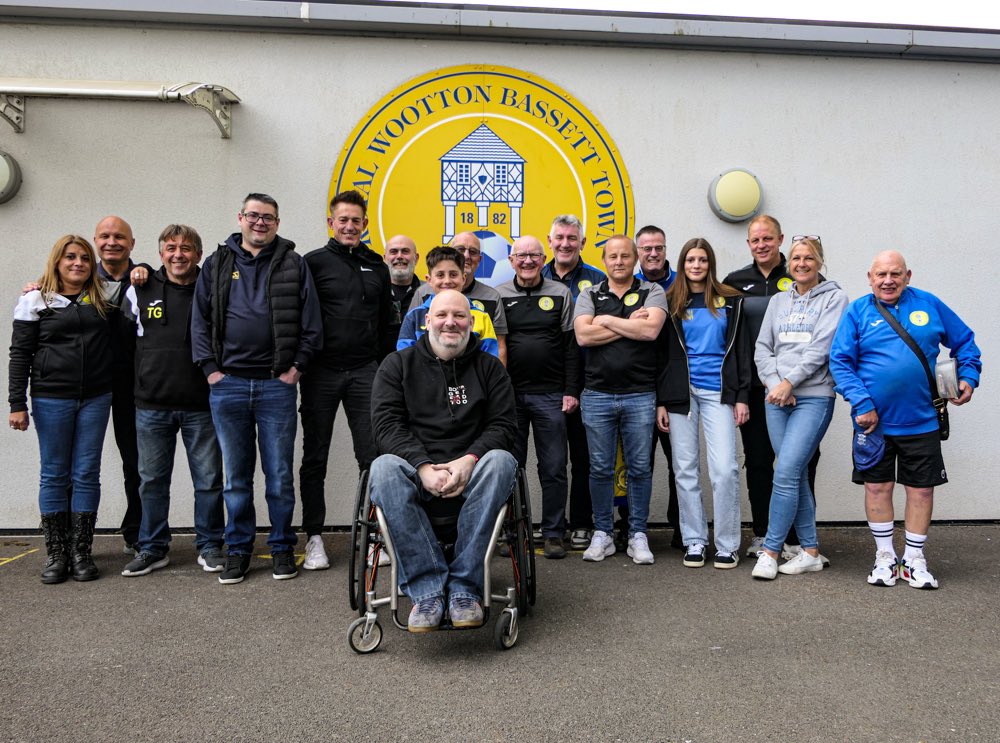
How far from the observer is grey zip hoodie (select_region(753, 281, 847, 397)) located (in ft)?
12.1

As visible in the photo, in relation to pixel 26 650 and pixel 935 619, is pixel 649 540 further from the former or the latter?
pixel 26 650

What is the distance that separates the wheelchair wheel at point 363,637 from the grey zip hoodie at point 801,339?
7.37 ft

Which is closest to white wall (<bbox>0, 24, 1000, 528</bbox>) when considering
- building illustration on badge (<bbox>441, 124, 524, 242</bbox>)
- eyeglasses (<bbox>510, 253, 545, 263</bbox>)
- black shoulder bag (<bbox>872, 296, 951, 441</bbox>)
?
building illustration on badge (<bbox>441, 124, 524, 242</bbox>)

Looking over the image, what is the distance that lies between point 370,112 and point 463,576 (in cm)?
319

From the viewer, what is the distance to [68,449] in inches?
147

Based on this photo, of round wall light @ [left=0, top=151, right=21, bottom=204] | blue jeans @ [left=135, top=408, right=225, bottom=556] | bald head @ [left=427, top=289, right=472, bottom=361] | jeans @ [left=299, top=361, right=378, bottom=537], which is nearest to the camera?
bald head @ [left=427, top=289, right=472, bottom=361]

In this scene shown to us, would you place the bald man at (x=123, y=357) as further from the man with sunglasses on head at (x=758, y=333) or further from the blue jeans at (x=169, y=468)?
the man with sunglasses on head at (x=758, y=333)

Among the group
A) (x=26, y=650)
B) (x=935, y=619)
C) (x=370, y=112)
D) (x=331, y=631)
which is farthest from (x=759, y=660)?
(x=370, y=112)

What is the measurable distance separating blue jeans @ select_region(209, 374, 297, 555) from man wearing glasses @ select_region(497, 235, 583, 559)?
3.91 feet

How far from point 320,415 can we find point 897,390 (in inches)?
111

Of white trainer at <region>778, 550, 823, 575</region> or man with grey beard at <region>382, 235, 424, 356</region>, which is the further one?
man with grey beard at <region>382, 235, 424, 356</region>

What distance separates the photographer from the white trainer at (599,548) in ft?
13.0

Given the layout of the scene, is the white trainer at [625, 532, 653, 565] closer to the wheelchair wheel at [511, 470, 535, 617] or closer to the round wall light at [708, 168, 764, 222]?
the wheelchair wheel at [511, 470, 535, 617]

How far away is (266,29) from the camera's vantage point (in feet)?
15.3
